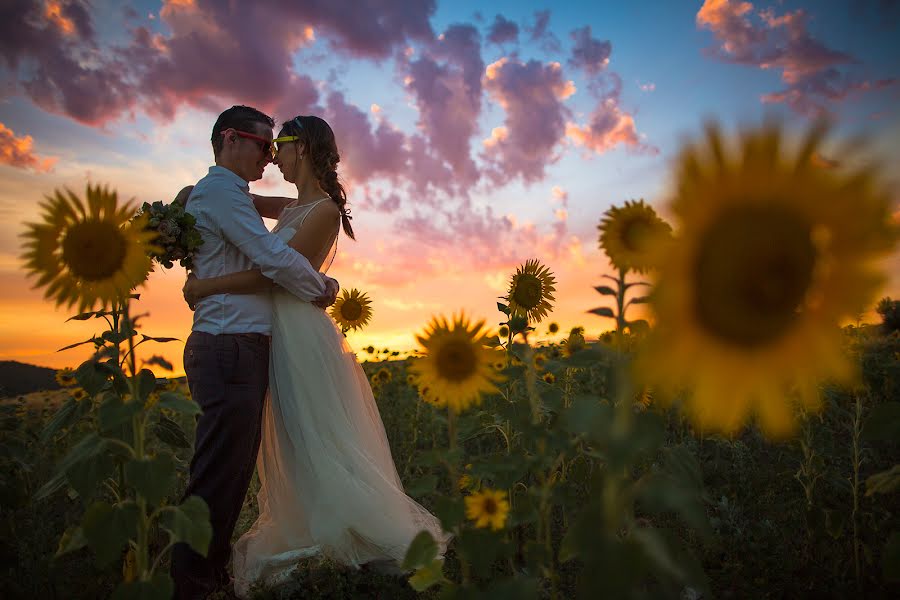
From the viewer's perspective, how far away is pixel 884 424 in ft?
5.31

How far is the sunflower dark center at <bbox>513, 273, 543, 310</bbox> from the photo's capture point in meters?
2.76

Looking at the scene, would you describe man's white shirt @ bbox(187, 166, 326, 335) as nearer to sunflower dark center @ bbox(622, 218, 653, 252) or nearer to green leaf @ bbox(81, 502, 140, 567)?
green leaf @ bbox(81, 502, 140, 567)

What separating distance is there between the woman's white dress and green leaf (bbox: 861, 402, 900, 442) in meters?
2.46

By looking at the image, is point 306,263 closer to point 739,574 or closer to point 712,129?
point 712,129

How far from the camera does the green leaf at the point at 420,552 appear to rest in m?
1.48

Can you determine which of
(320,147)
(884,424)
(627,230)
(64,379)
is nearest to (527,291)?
(627,230)

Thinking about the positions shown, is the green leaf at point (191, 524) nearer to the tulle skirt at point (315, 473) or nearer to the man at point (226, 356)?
the man at point (226, 356)

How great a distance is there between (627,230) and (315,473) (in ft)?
8.75

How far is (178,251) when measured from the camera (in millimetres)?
2916

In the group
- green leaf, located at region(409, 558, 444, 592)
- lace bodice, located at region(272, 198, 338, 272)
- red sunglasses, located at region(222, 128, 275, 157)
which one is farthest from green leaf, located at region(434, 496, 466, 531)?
red sunglasses, located at region(222, 128, 275, 157)

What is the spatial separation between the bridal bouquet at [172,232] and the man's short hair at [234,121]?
659 mm

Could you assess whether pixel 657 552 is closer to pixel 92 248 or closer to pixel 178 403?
pixel 178 403

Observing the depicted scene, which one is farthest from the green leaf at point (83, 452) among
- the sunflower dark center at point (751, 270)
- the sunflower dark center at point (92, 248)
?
the sunflower dark center at point (751, 270)

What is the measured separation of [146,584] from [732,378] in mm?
1587
